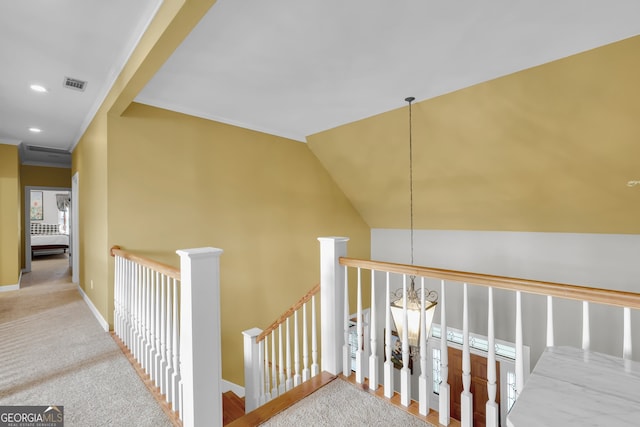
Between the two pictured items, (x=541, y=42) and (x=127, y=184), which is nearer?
(x=541, y=42)

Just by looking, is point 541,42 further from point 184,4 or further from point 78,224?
point 78,224

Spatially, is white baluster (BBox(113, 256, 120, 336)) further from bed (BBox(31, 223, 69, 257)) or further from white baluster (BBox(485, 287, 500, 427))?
bed (BBox(31, 223, 69, 257))

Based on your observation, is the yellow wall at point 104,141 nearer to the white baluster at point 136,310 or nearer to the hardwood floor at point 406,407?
the white baluster at point 136,310

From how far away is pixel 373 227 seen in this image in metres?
6.37

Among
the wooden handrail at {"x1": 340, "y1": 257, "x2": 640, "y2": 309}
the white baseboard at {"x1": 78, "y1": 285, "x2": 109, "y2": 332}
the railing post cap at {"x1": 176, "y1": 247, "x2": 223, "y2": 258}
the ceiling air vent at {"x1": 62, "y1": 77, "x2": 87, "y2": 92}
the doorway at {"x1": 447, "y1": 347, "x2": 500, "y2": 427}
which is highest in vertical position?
the ceiling air vent at {"x1": 62, "y1": 77, "x2": 87, "y2": 92}

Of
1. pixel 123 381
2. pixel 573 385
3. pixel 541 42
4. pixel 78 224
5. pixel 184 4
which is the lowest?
pixel 123 381

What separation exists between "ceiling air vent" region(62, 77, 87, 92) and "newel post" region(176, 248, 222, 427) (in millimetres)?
2403

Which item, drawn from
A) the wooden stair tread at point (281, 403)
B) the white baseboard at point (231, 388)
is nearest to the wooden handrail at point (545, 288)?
the wooden stair tread at point (281, 403)

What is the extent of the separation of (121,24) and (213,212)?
2266 millimetres

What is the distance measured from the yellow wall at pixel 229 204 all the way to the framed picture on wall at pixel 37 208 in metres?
9.96

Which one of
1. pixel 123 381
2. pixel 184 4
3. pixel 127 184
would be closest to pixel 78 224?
pixel 127 184

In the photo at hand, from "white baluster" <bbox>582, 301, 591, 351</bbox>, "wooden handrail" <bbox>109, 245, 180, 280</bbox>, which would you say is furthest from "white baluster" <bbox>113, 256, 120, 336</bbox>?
"white baluster" <bbox>582, 301, 591, 351</bbox>

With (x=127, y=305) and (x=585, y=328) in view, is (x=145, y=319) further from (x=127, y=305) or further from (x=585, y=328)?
(x=585, y=328)

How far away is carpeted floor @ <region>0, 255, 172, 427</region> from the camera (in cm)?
200
